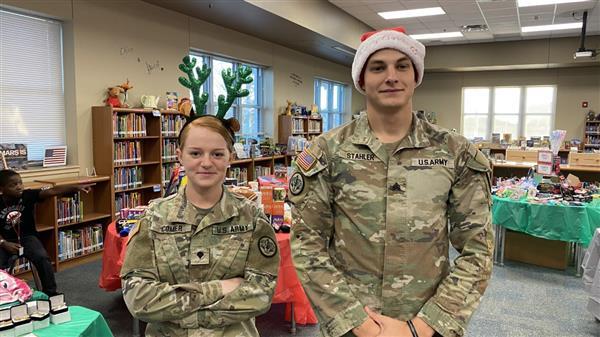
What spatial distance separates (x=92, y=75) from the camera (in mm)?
5117

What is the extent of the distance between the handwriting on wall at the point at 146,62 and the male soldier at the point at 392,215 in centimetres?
497

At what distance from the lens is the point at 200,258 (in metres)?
1.51

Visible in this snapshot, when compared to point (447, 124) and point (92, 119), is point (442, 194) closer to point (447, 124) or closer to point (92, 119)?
point (92, 119)

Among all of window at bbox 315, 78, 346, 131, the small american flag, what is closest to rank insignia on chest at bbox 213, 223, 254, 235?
the small american flag

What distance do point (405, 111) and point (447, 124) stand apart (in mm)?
11832

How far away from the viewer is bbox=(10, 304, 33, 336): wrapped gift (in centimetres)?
168

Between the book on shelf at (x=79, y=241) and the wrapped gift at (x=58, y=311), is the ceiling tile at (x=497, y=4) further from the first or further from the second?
the wrapped gift at (x=58, y=311)

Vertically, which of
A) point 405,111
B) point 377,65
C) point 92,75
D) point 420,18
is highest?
point 420,18

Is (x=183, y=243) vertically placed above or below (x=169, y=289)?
above

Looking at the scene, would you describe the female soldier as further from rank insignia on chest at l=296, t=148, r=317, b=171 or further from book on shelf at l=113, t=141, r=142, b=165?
book on shelf at l=113, t=141, r=142, b=165

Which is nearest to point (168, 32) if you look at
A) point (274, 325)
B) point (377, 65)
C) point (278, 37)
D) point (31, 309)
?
point (278, 37)

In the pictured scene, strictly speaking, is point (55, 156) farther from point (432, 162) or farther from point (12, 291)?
point (432, 162)

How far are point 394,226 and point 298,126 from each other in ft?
26.2

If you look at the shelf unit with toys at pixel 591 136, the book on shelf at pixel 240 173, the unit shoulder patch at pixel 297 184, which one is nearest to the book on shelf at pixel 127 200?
the book on shelf at pixel 240 173
